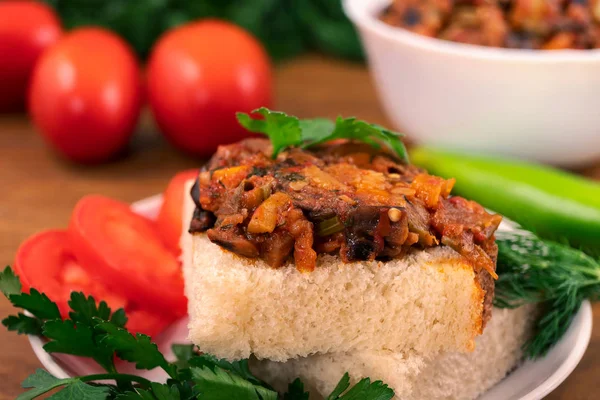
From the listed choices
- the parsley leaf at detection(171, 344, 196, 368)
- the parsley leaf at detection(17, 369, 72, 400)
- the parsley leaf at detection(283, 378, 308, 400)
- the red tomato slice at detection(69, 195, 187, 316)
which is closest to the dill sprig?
the parsley leaf at detection(283, 378, 308, 400)

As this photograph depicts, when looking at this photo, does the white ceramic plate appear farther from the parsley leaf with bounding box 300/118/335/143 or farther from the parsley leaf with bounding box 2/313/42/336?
the parsley leaf with bounding box 300/118/335/143

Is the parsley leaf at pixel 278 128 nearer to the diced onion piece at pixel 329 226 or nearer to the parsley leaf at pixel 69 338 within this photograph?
the diced onion piece at pixel 329 226

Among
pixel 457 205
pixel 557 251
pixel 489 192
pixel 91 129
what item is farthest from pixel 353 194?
pixel 91 129

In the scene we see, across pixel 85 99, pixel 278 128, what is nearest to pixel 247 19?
pixel 85 99

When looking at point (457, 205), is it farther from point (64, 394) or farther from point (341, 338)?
point (64, 394)

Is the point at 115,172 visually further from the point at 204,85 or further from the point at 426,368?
the point at 426,368

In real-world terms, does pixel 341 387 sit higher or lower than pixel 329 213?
lower
